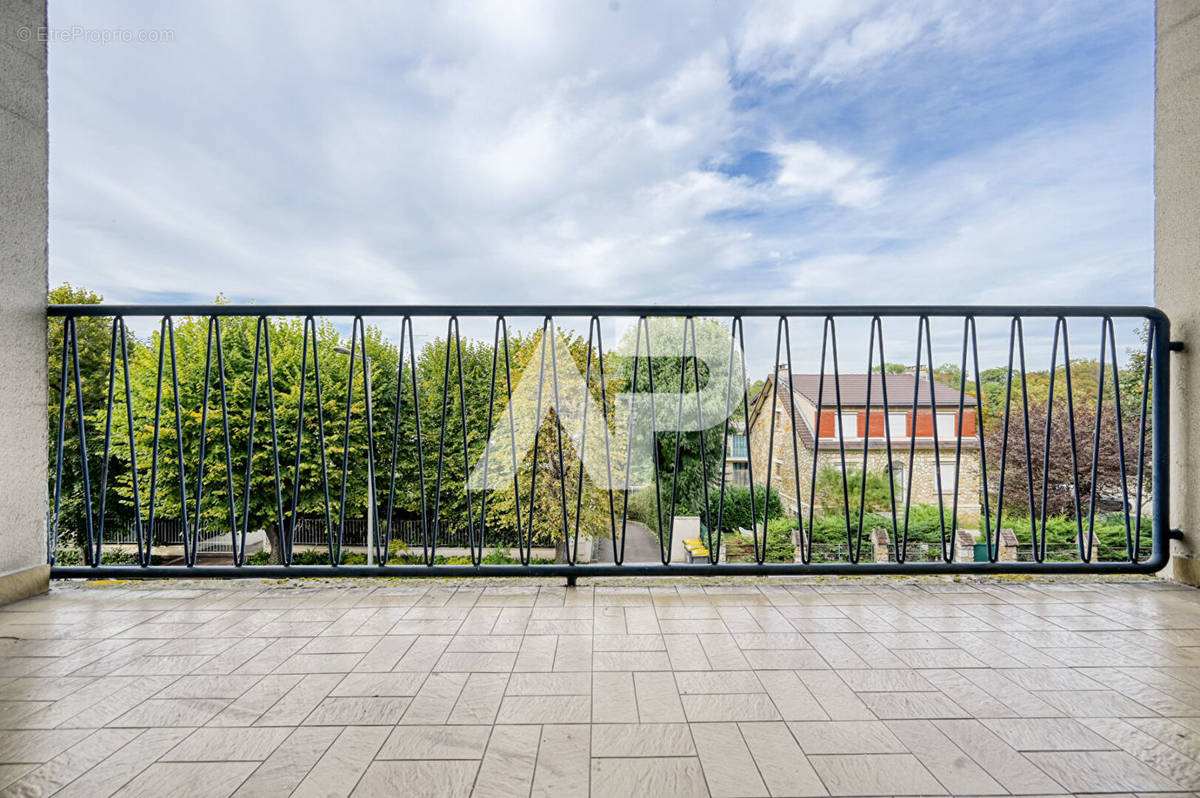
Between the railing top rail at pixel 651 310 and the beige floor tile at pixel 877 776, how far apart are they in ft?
5.60

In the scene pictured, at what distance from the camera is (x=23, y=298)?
7.96 ft

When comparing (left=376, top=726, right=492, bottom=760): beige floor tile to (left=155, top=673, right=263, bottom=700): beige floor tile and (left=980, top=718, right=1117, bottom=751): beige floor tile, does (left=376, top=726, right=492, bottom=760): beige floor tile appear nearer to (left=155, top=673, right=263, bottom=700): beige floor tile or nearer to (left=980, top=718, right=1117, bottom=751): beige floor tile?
(left=155, top=673, right=263, bottom=700): beige floor tile

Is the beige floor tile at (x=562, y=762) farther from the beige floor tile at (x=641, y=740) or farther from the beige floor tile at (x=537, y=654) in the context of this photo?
the beige floor tile at (x=537, y=654)

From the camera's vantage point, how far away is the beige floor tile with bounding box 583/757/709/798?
1.18m

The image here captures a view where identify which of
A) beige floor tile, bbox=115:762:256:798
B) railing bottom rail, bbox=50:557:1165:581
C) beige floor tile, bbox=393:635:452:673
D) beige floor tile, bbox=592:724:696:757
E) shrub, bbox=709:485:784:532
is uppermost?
railing bottom rail, bbox=50:557:1165:581

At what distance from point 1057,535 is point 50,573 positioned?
20.8 feet

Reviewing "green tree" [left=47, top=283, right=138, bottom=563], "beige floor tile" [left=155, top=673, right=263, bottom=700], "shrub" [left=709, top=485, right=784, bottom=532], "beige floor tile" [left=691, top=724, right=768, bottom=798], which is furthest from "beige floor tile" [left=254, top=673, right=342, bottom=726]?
"shrub" [left=709, top=485, right=784, bottom=532]

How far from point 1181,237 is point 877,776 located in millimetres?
2740

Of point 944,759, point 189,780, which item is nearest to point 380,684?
point 189,780

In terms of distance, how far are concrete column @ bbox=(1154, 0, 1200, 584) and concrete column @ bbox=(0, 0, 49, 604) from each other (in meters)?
4.60

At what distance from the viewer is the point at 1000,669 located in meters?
1.76

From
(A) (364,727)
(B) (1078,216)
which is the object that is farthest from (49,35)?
(B) (1078,216)

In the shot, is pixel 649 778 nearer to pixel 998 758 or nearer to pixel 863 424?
pixel 998 758

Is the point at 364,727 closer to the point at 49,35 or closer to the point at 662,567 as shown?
the point at 662,567
